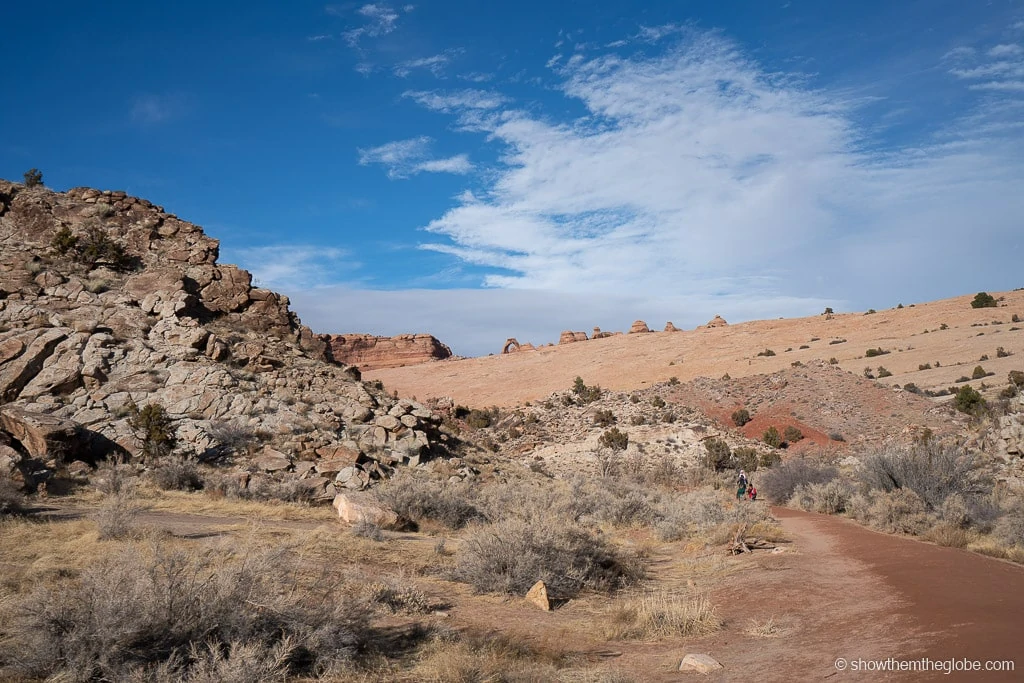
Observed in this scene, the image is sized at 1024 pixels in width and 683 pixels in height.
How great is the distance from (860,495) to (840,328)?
58512mm

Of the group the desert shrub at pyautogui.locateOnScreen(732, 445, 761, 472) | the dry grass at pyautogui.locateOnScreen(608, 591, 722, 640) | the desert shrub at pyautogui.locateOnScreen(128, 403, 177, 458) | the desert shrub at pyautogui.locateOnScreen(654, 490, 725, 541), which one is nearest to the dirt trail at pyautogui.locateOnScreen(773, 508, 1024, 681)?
the dry grass at pyautogui.locateOnScreen(608, 591, 722, 640)

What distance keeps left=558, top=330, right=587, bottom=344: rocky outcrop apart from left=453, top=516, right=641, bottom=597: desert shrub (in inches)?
3122

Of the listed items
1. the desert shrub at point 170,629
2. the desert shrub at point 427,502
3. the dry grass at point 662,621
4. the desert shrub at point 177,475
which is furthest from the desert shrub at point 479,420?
the desert shrub at point 170,629

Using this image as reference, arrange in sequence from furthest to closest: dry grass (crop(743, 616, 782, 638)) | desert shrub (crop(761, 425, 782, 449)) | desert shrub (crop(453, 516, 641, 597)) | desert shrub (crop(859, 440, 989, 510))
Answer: desert shrub (crop(761, 425, 782, 449))
desert shrub (crop(859, 440, 989, 510))
desert shrub (crop(453, 516, 641, 597))
dry grass (crop(743, 616, 782, 638))

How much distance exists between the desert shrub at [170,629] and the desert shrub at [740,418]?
37.1m

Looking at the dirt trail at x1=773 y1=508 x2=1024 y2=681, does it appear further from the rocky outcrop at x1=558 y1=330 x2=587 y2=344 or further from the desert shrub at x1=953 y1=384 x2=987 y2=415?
A: the rocky outcrop at x1=558 y1=330 x2=587 y2=344

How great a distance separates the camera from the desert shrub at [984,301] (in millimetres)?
64438

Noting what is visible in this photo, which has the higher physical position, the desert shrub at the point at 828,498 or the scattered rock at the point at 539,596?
the scattered rock at the point at 539,596

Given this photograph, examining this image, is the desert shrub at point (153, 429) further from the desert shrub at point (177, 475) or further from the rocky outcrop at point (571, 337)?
the rocky outcrop at point (571, 337)

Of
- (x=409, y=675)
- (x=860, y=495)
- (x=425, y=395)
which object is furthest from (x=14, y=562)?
(x=425, y=395)

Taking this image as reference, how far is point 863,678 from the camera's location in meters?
A: 5.62

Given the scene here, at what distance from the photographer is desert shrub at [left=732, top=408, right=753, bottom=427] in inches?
1558

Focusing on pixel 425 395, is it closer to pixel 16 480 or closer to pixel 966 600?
pixel 16 480

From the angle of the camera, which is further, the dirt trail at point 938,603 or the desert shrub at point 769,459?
the desert shrub at point 769,459
